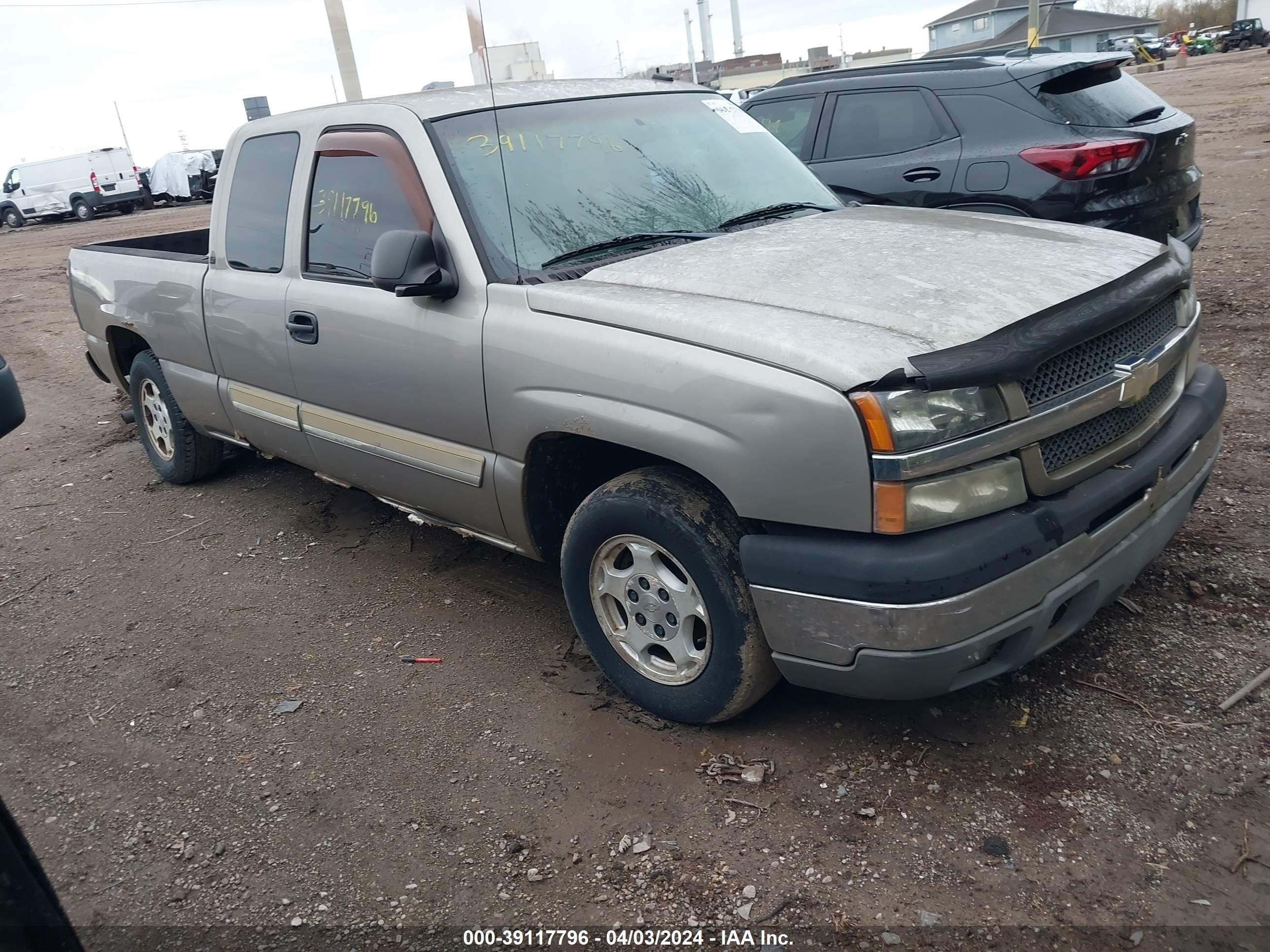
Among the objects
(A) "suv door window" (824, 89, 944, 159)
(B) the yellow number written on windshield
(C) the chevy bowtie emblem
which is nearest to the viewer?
(C) the chevy bowtie emblem

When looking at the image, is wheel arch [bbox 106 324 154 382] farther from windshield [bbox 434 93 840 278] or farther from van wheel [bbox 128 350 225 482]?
windshield [bbox 434 93 840 278]

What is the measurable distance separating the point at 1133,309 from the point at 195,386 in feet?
13.9

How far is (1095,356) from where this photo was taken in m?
2.72

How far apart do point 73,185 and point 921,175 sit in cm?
3314

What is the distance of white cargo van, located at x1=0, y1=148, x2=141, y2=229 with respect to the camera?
31891 mm

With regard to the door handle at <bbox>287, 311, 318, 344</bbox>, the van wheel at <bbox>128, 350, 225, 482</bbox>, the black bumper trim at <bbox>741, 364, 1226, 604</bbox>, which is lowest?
the van wheel at <bbox>128, 350, 225, 482</bbox>

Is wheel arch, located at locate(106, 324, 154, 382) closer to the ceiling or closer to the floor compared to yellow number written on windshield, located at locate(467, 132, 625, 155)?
closer to the floor

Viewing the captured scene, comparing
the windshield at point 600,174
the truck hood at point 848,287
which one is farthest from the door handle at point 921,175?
the truck hood at point 848,287

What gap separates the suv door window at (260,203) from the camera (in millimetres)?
4250

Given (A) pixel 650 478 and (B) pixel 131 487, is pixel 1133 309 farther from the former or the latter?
(B) pixel 131 487

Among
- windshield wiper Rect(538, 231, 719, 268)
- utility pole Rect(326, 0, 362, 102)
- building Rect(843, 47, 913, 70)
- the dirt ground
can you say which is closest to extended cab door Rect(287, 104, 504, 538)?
windshield wiper Rect(538, 231, 719, 268)

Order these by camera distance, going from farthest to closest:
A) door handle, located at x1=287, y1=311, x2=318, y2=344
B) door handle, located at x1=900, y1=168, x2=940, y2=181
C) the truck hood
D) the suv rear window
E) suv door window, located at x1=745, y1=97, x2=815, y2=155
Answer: suv door window, located at x1=745, y1=97, x2=815, y2=155 → door handle, located at x1=900, y1=168, x2=940, y2=181 → the suv rear window → door handle, located at x1=287, y1=311, x2=318, y2=344 → the truck hood

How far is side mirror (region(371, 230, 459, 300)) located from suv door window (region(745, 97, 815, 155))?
4475mm

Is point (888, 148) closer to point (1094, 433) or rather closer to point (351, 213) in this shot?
point (351, 213)
